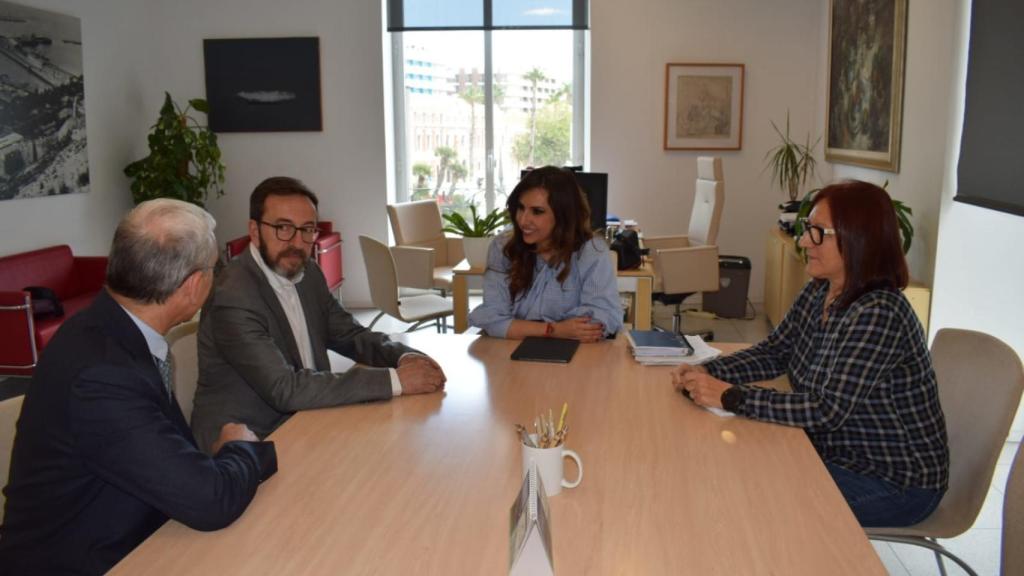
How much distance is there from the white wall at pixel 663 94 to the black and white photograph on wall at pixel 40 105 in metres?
4.07

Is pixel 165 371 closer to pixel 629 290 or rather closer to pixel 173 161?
pixel 629 290

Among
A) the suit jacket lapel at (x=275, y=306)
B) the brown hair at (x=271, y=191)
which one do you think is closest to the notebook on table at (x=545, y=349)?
the suit jacket lapel at (x=275, y=306)

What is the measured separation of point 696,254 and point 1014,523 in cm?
424

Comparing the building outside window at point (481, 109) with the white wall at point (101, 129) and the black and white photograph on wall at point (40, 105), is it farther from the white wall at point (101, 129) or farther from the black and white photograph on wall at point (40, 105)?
the black and white photograph on wall at point (40, 105)

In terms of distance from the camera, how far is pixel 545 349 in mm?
2898

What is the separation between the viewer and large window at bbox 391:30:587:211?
25.5 ft

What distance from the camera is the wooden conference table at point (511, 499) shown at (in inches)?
59.3

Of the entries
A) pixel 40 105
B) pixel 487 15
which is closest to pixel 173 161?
pixel 40 105

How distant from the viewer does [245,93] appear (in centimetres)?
754

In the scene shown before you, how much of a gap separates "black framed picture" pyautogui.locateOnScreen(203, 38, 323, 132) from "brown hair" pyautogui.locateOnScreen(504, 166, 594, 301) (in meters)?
4.68

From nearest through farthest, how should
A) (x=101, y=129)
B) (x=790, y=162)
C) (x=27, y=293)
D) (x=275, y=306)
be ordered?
(x=275, y=306), (x=27, y=293), (x=101, y=129), (x=790, y=162)

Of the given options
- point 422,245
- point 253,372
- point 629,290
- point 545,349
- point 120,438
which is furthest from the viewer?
point 422,245

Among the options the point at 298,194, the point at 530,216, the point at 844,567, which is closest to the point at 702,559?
the point at 844,567

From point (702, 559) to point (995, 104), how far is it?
2.99 m
